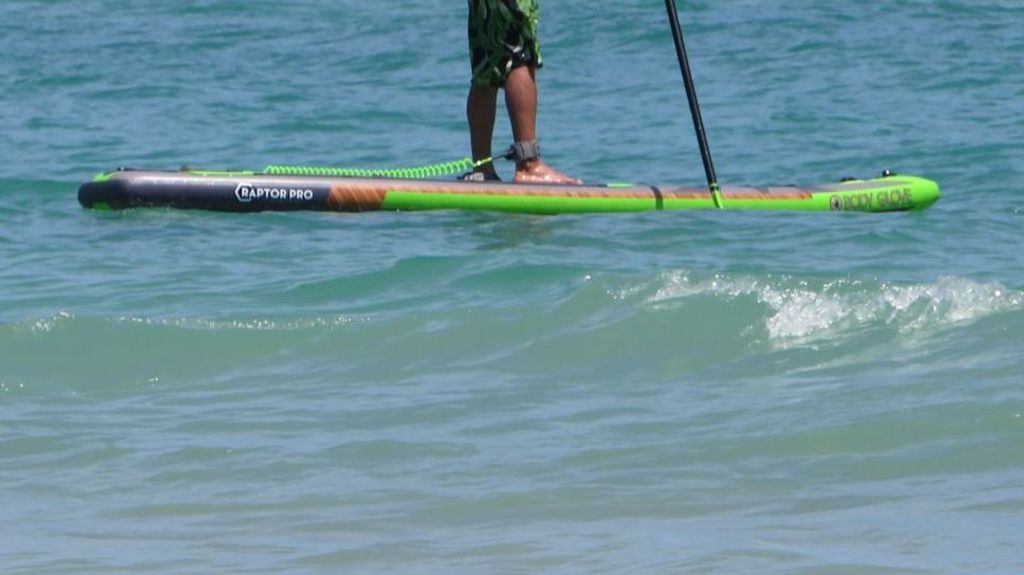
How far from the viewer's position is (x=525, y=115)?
880 cm

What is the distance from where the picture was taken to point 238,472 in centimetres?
514

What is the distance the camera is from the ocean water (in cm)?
454

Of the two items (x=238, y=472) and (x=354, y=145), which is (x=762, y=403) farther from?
(x=354, y=145)

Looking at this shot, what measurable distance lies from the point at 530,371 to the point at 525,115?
8.97ft

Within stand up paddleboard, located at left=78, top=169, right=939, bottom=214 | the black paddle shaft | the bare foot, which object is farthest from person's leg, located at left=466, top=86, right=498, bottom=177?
the black paddle shaft

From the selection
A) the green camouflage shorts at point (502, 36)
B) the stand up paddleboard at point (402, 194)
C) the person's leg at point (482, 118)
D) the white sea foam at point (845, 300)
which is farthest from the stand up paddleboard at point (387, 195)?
the white sea foam at point (845, 300)

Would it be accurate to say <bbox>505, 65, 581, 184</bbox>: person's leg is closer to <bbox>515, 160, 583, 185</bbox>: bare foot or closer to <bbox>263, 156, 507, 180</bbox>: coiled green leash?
<bbox>515, 160, 583, 185</bbox>: bare foot

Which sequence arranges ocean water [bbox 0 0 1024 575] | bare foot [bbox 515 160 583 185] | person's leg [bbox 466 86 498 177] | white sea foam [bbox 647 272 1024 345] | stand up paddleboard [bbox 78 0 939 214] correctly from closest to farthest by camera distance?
1. ocean water [bbox 0 0 1024 575]
2. white sea foam [bbox 647 272 1024 345]
3. stand up paddleboard [bbox 78 0 939 214]
4. bare foot [bbox 515 160 583 185]
5. person's leg [bbox 466 86 498 177]

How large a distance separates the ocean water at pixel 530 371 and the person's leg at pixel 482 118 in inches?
17.6

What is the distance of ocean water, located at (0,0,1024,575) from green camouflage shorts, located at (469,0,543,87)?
0.69 m

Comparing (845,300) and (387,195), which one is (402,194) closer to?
(387,195)

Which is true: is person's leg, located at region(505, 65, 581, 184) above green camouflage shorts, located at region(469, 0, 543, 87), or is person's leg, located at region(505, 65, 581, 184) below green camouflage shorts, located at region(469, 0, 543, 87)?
below

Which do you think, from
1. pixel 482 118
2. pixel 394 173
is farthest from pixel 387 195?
pixel 482 118

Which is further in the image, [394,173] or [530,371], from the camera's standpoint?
[394,173]
